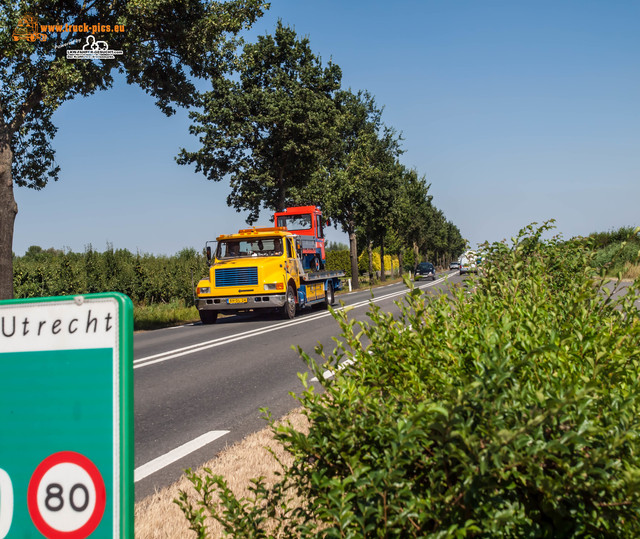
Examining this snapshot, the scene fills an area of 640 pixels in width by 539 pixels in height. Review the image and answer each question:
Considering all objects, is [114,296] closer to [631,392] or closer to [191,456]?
[631,392]

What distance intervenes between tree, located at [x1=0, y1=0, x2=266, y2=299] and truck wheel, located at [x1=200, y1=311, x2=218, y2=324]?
17.9 feet

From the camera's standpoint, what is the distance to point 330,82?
33000 mm

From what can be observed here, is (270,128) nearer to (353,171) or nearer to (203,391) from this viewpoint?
(353,171)

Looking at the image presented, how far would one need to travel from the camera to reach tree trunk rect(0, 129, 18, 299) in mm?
13125

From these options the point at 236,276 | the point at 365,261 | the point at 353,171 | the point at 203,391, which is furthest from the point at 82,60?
the point at 365,261

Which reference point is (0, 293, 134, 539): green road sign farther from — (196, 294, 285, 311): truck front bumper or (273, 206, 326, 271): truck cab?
(273, 206, 326, 271): truck cab

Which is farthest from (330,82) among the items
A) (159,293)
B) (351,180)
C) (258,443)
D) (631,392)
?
(631,392)

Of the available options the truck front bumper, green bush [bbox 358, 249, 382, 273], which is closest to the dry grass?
the truck front bumper

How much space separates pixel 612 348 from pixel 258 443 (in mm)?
3187

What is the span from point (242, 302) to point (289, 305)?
1.46 meters

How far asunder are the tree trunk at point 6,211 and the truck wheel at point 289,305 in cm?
726

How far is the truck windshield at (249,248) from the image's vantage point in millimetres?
17859

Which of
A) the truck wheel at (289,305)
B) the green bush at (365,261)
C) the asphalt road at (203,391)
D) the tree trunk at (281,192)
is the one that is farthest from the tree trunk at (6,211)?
the green bush at (365,261)

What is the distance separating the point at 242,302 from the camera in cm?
1692
